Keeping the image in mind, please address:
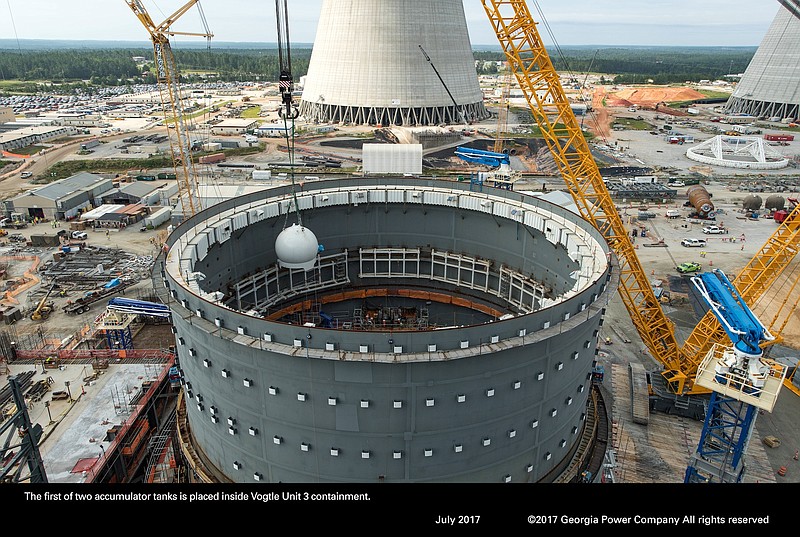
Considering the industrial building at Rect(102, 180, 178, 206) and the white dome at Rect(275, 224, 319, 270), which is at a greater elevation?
the white dome at Rect(275, 224, 319, 270)

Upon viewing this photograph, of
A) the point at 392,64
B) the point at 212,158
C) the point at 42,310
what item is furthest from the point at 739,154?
the point at 42,310

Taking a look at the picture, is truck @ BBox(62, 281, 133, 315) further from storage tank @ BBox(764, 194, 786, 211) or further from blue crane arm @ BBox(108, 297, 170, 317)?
storage tank @ BBox(764, 194, 786, 211)

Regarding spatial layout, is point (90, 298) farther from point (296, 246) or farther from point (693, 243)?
point (693, 243)

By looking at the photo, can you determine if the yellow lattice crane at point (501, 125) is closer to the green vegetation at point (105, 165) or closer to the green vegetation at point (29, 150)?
the green vegetation at point (105, 165)

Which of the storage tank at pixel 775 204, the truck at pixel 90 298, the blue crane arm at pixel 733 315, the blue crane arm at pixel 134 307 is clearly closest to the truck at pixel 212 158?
the truck at pixel 90 298

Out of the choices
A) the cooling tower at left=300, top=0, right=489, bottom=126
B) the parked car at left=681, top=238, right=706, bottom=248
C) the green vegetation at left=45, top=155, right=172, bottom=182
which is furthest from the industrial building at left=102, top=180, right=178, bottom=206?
the parked car at left=681, top=238, right=706, bottom=248

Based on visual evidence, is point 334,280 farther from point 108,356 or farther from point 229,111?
point 229,111

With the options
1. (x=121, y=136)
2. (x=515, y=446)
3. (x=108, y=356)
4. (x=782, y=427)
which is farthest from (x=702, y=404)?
(x=121, y=136)
